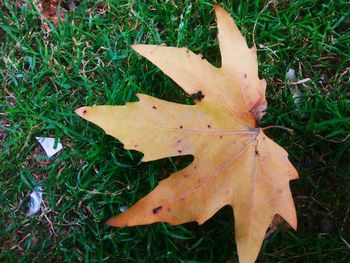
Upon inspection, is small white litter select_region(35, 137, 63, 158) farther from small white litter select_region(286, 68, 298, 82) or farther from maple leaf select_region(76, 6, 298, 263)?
small white litter select_region(286, 68, 298, 82)

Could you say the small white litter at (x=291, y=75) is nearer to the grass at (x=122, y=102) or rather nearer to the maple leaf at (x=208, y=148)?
the grass at (x=122, y=102)

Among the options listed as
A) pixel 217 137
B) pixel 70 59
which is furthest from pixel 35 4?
pixel 217 137

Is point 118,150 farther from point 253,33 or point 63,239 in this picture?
point 253,33

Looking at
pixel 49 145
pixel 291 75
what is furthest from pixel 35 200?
pixel 291 75

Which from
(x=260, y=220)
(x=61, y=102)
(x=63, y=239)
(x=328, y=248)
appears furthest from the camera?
(x=61, y=102)

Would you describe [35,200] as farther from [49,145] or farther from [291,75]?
[291,75]
